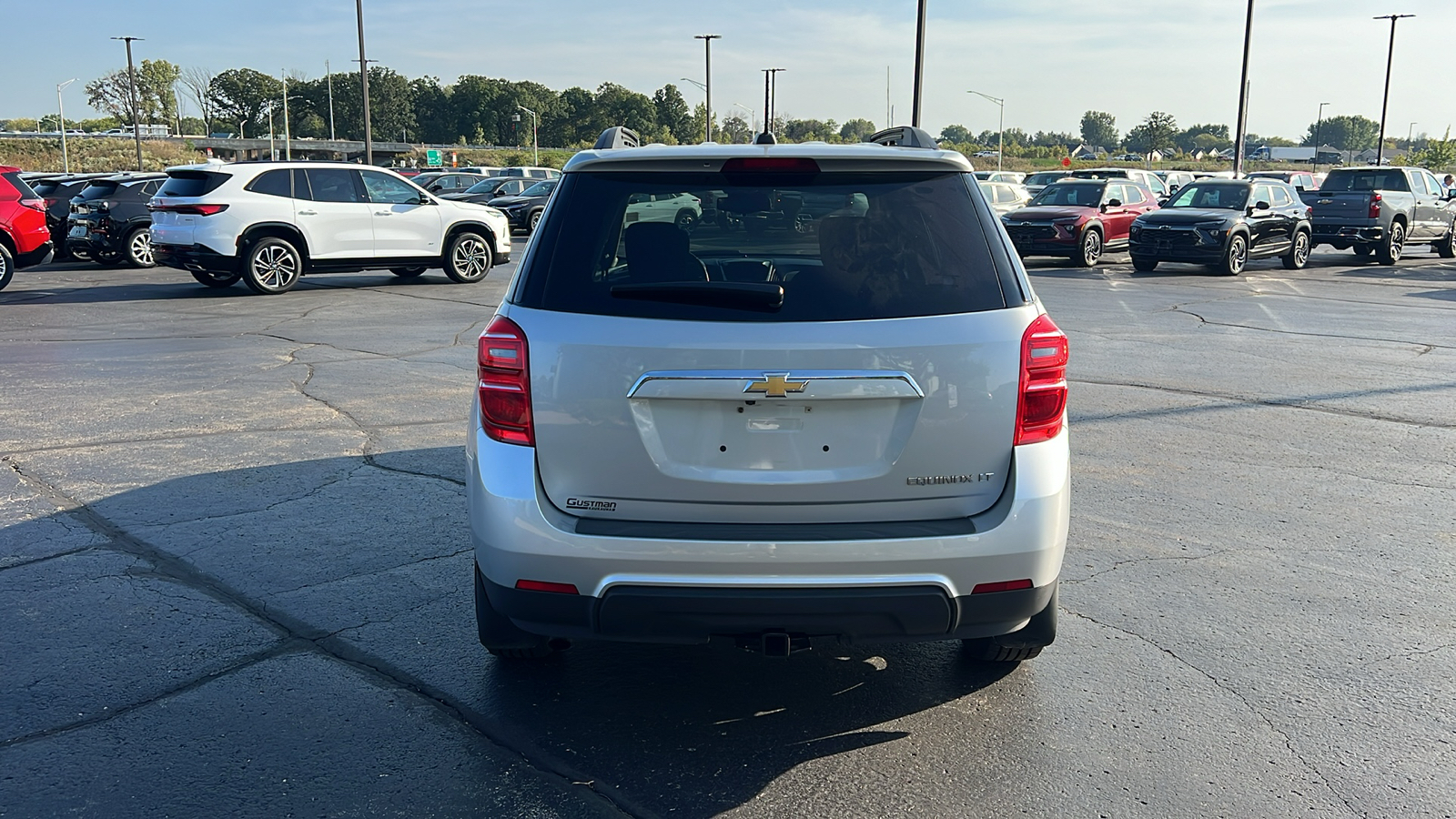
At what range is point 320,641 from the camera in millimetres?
4223

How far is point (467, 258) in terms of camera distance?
19078mm

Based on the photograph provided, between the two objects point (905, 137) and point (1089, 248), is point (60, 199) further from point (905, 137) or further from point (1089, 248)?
point (905, 137)

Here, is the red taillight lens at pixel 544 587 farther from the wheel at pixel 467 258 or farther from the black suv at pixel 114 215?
the black suv at pixel 114 215

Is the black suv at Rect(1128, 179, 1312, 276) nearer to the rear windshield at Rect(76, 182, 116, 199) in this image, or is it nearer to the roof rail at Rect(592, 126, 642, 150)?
the roof rail at Rect(592, 126, 642, 150)

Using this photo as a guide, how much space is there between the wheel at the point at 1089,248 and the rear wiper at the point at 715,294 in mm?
21442

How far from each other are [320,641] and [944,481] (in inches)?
96.5

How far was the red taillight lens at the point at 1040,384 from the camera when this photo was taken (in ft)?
10.7

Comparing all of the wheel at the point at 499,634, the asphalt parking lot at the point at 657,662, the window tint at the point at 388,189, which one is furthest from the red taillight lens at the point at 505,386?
the window tint at the point at 388,189

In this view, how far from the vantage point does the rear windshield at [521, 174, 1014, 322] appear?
3.22m

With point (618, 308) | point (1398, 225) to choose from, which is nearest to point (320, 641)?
point (618, 308)

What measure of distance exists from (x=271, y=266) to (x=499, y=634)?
48.2 ft

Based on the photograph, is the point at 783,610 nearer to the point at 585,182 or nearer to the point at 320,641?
the point at 585,182

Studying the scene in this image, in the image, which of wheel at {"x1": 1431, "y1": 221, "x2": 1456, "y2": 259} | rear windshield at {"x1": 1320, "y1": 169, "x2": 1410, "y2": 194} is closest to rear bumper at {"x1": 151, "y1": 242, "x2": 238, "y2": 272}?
rear windshield at {"x1": 1320, "y1": 169, "x2": 1410, "y2": 194}

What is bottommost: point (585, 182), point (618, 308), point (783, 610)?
point (783, 610)
